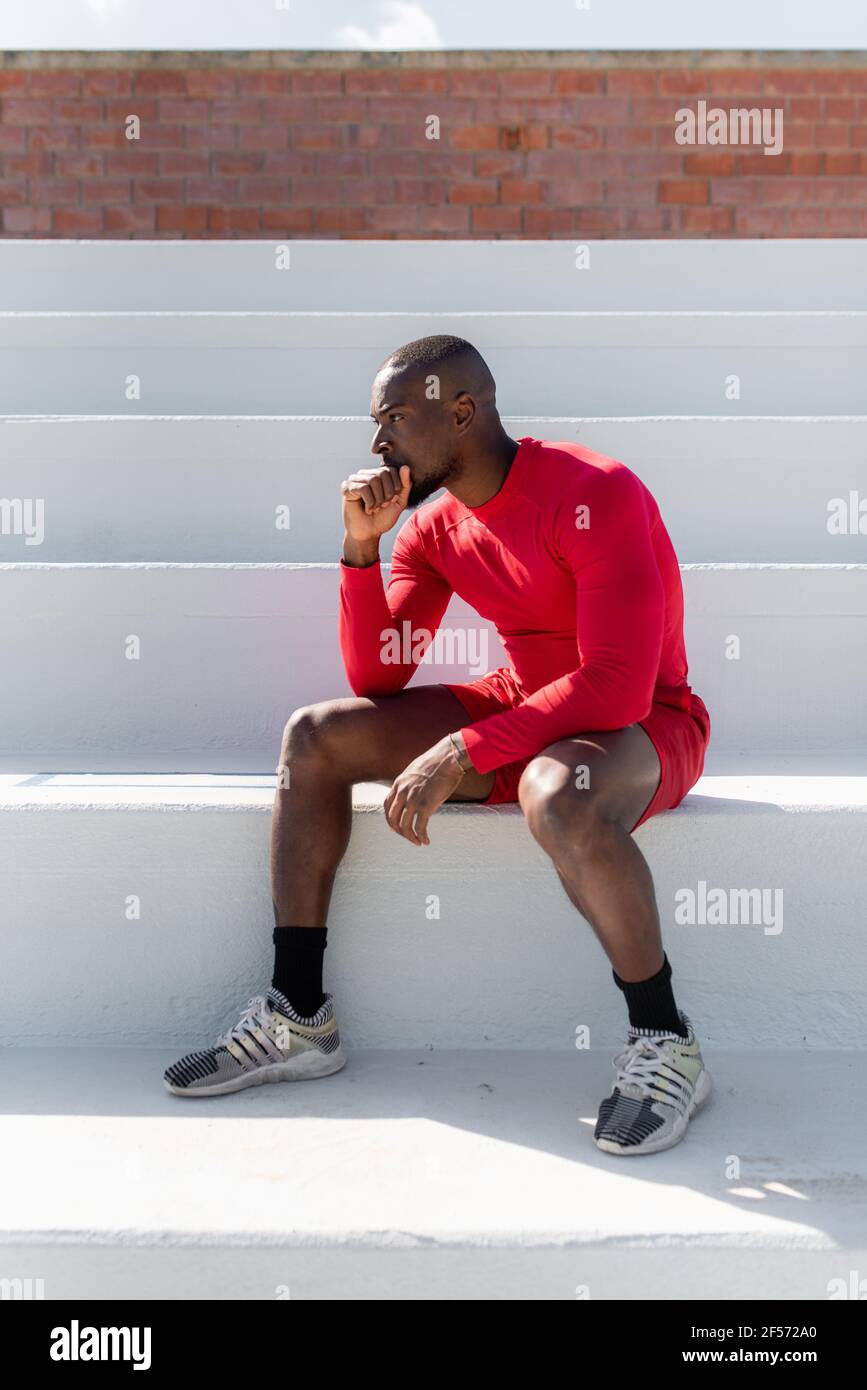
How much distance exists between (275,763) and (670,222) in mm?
2570

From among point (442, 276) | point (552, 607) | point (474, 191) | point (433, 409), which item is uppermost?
point (474, 191)

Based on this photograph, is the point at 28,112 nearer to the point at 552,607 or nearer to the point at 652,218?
the point at 652,218

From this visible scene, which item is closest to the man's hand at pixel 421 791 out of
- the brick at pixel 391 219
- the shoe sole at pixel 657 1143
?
the shoe sole at pixel 657 1143

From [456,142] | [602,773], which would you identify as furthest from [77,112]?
[602,773]

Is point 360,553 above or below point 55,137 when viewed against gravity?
below

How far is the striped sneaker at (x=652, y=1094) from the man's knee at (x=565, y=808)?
0.23m

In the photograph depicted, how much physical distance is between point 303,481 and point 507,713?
0.94 m

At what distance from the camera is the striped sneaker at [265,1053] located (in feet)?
4.40

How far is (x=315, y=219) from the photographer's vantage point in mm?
3631

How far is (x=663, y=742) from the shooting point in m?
1.38

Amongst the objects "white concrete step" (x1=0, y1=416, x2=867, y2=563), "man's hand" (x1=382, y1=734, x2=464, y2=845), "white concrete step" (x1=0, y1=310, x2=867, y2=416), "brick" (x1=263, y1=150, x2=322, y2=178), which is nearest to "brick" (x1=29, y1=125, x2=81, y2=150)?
"brick" (x1=263, y1=150, x2=322, y2=178)

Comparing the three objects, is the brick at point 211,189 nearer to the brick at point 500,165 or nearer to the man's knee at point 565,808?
the brick at point 500,165
